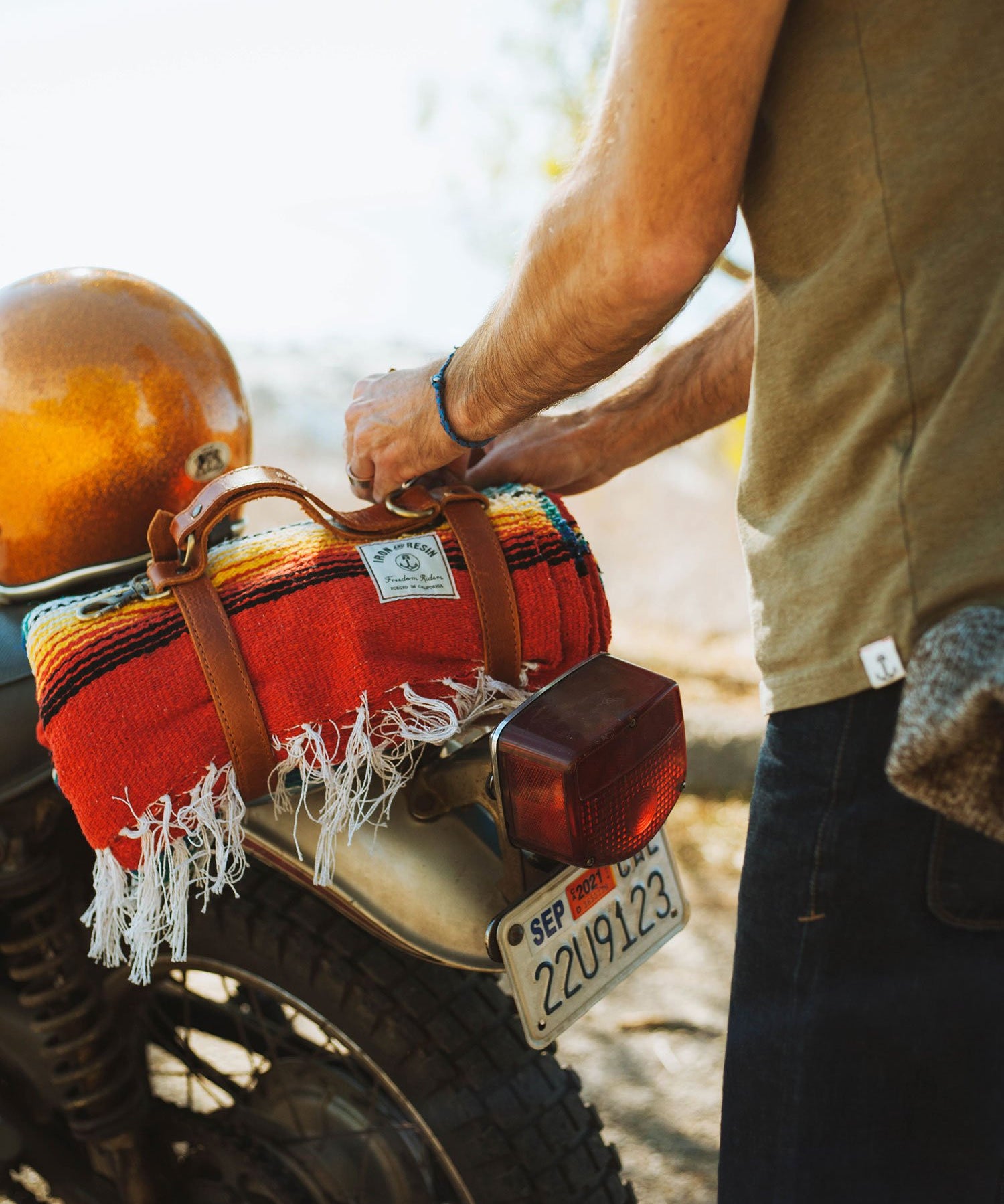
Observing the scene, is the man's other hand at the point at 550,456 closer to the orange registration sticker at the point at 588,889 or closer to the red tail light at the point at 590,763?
the red tail light at the point at 590,763

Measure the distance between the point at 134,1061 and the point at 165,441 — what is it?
92 centimetres

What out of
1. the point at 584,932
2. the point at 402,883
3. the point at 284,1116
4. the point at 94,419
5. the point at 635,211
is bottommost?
the point at 284,1116

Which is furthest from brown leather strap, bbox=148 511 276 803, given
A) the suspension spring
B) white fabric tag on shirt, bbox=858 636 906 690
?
white fabric tag on shirt, bbox=858 636 906 690

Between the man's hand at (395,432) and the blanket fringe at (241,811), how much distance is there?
305mm

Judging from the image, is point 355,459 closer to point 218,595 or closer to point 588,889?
point 218,595

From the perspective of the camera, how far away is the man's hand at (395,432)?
53.3 inches

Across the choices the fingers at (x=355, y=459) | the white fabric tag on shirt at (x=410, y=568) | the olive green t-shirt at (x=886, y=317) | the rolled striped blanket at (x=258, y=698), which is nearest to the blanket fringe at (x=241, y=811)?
the rolled striped blanket at (x=258, y=698)

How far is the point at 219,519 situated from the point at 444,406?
0.30 meters

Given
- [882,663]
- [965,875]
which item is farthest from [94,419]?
[965,875]

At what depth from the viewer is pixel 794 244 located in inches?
36.6

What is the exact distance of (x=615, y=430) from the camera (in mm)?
1607

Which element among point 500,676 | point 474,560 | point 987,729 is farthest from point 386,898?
point 987,729

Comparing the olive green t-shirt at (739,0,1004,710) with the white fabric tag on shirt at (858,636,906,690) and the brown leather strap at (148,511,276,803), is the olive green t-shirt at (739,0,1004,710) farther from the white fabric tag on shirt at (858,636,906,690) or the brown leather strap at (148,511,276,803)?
the brown leather strap at (148,511,276,803)

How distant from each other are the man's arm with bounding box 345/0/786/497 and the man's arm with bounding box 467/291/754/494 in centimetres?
34
